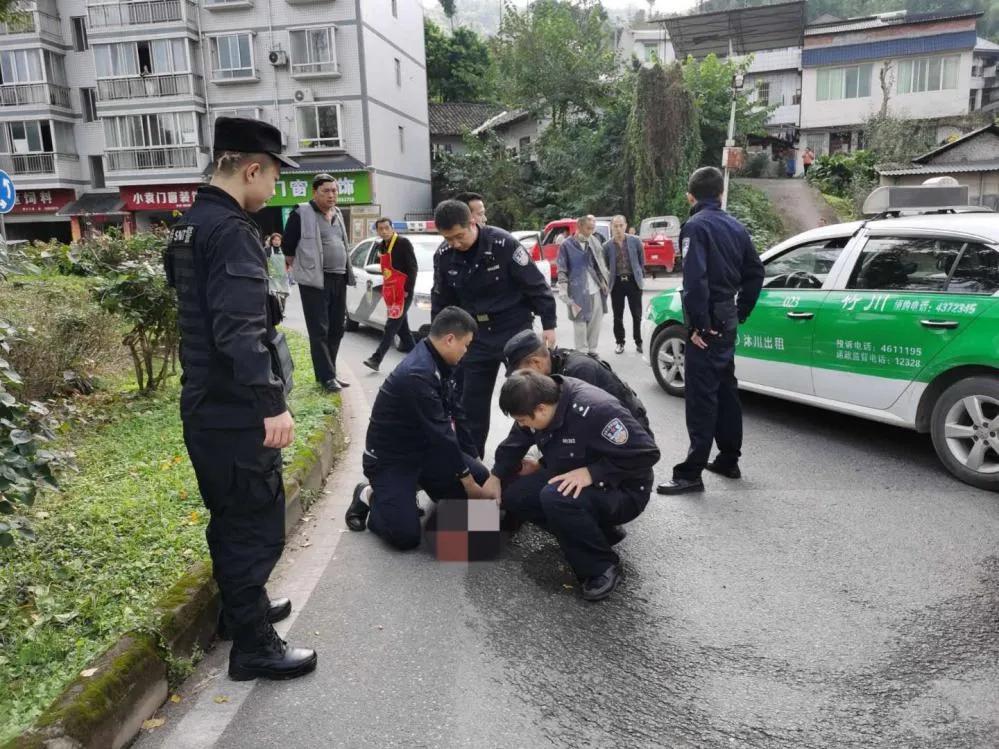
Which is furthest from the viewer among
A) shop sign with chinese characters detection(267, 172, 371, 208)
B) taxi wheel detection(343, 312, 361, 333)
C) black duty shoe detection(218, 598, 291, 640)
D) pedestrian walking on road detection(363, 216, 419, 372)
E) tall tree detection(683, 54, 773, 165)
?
shop sign with chinese characters detection(267, 172, 371, 208)

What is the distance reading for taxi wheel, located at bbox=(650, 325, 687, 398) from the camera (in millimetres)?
7461

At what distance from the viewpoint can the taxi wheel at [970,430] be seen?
4789 mm

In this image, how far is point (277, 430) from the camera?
9.27ft

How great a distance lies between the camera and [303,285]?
284 inches

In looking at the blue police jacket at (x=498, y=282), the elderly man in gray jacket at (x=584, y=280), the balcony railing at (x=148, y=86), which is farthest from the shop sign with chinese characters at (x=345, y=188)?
the blue police jacket at (x=498, y=282)

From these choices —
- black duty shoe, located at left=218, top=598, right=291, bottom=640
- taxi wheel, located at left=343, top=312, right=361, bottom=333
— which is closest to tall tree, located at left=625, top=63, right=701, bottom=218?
taxi wheel, located at left=343, top=312, right=361, bottom=333

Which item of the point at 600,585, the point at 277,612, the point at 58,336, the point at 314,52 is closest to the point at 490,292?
the point at 600,585

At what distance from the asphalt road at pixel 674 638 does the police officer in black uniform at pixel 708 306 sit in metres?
0.38

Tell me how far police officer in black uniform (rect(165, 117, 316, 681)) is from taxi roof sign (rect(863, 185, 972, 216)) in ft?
16.8

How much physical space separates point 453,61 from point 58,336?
4317cm

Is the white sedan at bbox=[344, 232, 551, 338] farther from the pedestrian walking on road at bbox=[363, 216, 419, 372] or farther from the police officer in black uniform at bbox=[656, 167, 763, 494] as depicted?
the police officer in black uniform at bbox=[656, 167, 763, 494]

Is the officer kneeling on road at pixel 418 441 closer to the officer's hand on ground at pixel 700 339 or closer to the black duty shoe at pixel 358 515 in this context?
the black duty shoe at pixel 358 515

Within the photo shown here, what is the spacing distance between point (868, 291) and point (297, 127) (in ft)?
101

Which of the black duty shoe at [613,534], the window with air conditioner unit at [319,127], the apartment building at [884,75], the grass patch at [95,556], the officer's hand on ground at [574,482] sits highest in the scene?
the apartment building at [884,75]
